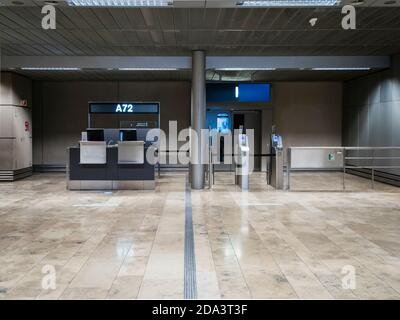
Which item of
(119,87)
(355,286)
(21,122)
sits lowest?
(355,286)

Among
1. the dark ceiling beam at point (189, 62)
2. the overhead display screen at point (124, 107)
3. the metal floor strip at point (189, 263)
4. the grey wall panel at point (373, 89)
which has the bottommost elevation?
the metal floor strip at point (189, 263)

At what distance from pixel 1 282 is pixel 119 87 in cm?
1090

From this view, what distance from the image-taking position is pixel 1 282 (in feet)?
12.6

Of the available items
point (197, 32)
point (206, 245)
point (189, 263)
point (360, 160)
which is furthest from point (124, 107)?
point (189, 263)

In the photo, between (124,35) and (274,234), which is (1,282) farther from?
(124,35)

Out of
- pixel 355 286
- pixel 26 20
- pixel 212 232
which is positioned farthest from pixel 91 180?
pixel 355 286

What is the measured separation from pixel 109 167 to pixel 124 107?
14.8 ft

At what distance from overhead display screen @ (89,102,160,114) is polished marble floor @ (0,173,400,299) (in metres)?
5.33

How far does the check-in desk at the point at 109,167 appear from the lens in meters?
9.91

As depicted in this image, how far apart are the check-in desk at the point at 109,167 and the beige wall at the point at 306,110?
5.89m

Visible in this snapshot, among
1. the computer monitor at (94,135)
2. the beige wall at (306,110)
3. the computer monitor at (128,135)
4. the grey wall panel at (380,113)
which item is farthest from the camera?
the beige wall at (306,110)

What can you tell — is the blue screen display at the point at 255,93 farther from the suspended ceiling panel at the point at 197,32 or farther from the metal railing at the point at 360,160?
the suspended ceiling panel at the point at 197,32

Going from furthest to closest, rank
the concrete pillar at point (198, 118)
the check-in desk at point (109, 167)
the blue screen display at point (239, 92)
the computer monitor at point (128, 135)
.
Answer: the blue screen display at point (239, 92) < the computer monitor at point (128, 135) < the concrete pillar at point (198, 118) < the check-in desk at point (109, 167)

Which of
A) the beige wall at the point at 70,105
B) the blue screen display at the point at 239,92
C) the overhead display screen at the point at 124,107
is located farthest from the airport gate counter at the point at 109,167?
the blue screen display at the point at 239,92
